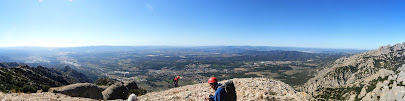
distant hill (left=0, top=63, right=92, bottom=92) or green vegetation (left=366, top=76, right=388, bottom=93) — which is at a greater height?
distant hill (left=0, top=63, right=92, bottom=92)

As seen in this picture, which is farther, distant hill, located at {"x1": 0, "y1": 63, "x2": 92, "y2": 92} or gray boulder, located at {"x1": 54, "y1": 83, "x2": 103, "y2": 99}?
distant hill, located at {"x1": 0, "y1": 63, "x2": 92, "y2": 92}

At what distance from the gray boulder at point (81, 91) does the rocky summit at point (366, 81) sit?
1522 inches

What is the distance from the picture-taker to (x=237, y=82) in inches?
770

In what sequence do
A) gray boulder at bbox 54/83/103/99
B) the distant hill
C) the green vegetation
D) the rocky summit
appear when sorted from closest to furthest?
gray boulder at bbox 54/83/103/99
the distant hill
the rocky summit
the green vegetation

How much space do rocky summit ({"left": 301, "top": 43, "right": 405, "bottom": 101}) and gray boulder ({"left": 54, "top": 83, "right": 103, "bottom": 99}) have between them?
38653 millimetres

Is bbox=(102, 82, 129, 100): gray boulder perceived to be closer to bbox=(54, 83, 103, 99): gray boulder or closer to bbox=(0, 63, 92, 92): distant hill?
bbox=(54, 83, 103, 99): gray boulder

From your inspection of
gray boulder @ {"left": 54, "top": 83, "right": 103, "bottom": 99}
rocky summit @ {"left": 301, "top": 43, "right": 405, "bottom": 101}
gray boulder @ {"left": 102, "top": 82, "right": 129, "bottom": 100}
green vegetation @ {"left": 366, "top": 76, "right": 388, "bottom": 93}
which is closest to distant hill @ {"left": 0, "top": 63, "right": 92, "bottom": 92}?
gray boulder @ {"left": 54, "top": 83, "right": 103, "bottom": 99}

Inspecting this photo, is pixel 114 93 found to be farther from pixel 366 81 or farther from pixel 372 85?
pixel 366 81

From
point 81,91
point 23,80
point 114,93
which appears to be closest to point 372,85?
point 114,93

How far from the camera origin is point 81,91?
76.4 feet

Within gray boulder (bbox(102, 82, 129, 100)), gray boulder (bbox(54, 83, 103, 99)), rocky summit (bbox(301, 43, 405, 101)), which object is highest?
gray boulder (bbox(54, 83, 103, 99))

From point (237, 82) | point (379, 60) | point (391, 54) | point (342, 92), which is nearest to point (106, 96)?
point (237, 82)

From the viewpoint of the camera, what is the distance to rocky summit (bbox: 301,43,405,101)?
55469 millimetres

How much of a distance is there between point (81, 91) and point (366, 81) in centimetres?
10364
